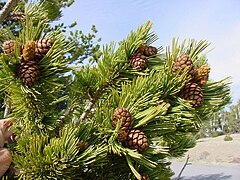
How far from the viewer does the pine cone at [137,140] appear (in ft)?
0.92

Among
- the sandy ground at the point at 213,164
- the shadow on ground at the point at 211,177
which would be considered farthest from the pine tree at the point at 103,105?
the shadow on ground at the point at 211,177

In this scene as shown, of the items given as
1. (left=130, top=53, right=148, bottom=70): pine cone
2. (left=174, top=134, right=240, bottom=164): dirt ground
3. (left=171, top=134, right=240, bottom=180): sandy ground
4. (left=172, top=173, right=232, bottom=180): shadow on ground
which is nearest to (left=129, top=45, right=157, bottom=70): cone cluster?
(left=130, top=53, right=148, bottom=70): pine cone

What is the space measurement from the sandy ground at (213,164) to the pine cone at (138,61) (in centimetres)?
220

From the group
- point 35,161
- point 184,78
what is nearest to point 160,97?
point 184,78

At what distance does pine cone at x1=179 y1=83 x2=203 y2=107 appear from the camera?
31 cm

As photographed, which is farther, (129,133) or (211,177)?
(211,177)

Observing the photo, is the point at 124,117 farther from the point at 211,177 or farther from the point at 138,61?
the point at 211,177

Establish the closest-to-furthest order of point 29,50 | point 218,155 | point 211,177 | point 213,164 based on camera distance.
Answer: point 29,50, point 211,177, point 213,164, point 218,155

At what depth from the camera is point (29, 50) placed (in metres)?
0.27

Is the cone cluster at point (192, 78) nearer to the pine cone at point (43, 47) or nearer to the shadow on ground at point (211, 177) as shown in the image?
the pine cone at point (43, 47)

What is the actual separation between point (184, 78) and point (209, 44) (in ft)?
0.22

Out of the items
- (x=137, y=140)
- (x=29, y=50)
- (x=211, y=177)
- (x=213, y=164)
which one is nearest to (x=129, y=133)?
(x=137, y=140)

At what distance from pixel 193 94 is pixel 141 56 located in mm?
74

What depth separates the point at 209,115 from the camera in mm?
359
